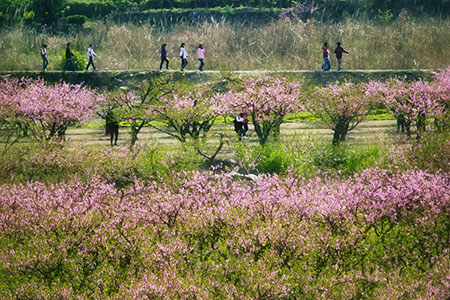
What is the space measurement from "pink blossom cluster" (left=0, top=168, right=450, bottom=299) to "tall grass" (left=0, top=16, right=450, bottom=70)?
19896 millimetres

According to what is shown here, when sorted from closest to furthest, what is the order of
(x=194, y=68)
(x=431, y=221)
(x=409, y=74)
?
(x=431, y=221) < (x=409, y=74) < (x=194, y=68)

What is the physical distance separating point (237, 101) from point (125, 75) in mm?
11647

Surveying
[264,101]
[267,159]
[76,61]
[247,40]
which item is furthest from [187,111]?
[247,40]

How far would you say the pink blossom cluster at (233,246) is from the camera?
26.1 feet

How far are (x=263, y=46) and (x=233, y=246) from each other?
25054 millimetres

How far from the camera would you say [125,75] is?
1099 inches

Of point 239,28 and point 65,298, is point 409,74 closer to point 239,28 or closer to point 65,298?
point 239,28

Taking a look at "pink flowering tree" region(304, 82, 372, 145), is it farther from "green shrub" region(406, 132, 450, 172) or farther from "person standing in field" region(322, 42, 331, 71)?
"person standing in field" region(322, 42, 331, 71)

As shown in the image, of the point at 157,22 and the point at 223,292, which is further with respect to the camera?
the point at 157,22

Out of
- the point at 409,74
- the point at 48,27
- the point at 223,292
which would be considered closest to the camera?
the point at 223,292

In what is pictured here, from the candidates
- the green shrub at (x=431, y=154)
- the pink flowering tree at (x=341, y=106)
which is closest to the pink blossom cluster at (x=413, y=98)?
the pink flowering tree at (x=341, y=106)

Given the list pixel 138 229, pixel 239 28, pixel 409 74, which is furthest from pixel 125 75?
pixel 138 229

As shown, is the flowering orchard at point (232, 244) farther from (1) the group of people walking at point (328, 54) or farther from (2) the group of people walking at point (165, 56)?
(2) the group of people walking at point (165, 56)

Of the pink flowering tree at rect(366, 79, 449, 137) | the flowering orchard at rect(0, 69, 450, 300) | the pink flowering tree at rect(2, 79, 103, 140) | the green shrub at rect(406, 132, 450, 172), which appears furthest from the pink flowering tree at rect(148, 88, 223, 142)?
the green shrub at rect(406, 132, 450, 172)
